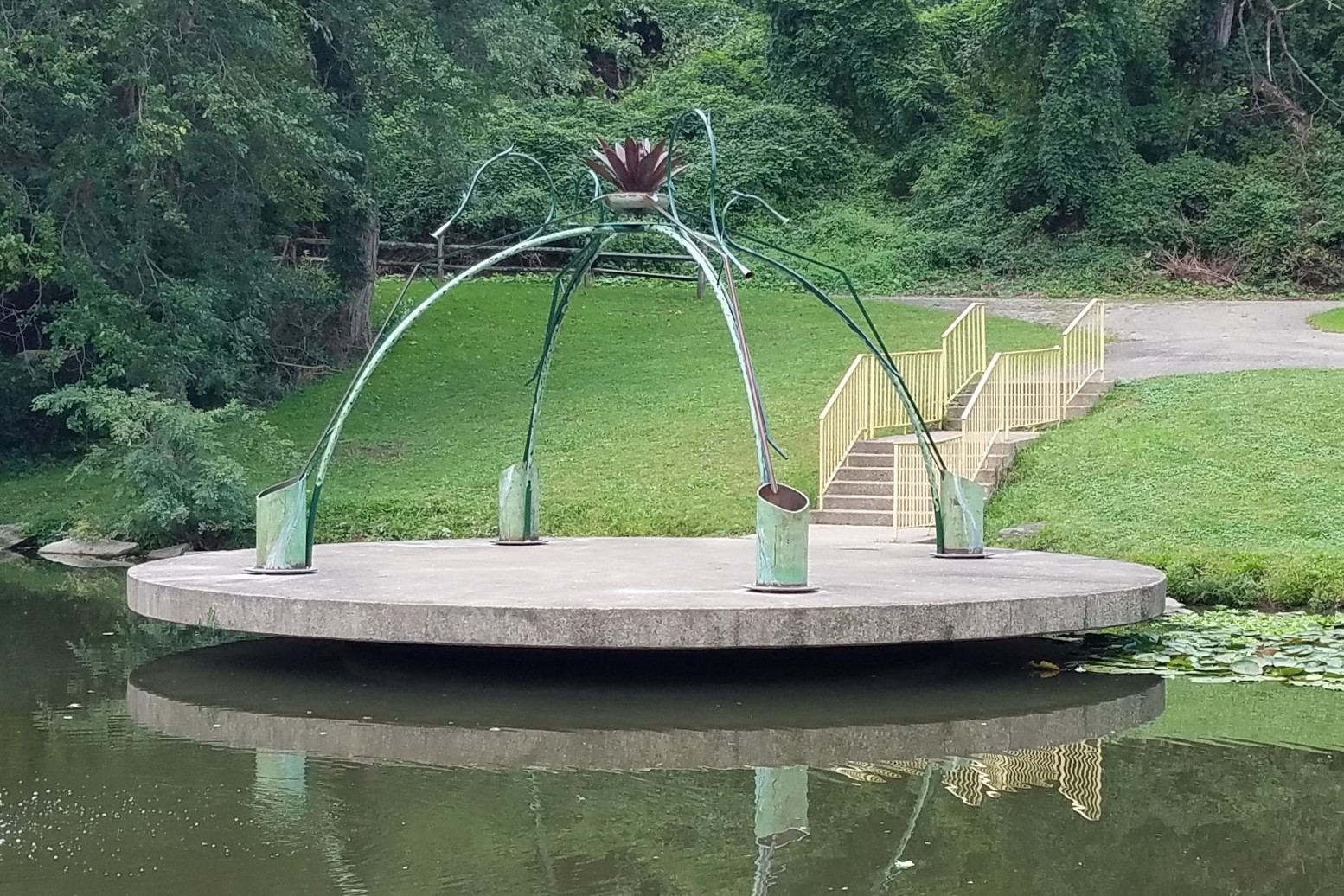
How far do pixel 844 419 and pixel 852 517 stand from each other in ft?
5.93

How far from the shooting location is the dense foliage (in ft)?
71.3

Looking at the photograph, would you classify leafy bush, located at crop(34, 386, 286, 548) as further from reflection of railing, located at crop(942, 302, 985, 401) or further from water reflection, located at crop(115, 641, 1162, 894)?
reflection of railing, located at crop(942, 302, 985, 401)

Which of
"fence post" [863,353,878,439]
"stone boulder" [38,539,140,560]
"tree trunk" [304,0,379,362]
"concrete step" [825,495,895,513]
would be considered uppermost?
A: "tree trunk" [304,0,379,362]

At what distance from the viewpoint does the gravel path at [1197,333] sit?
23.0 metres

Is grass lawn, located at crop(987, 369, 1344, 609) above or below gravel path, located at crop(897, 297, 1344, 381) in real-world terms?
below

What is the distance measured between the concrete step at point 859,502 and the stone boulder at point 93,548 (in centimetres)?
891

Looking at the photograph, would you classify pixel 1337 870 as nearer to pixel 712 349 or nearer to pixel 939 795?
pixel 939 795

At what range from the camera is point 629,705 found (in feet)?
33.3

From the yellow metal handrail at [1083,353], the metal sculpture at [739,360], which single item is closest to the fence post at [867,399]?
the yellow metal handrail at [1083,353]

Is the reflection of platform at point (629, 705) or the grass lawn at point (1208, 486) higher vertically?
the grass lawn at point (1208, 486)

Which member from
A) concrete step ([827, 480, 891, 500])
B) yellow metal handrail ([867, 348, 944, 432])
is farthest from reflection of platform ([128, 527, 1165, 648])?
yellow metal handrail ([867, 348, 944, 432])

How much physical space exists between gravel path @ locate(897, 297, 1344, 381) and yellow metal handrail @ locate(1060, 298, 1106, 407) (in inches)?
22.3

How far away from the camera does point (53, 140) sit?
22.2m

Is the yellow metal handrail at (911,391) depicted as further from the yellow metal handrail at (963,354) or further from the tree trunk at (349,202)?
the tree trunk at (349,202)
